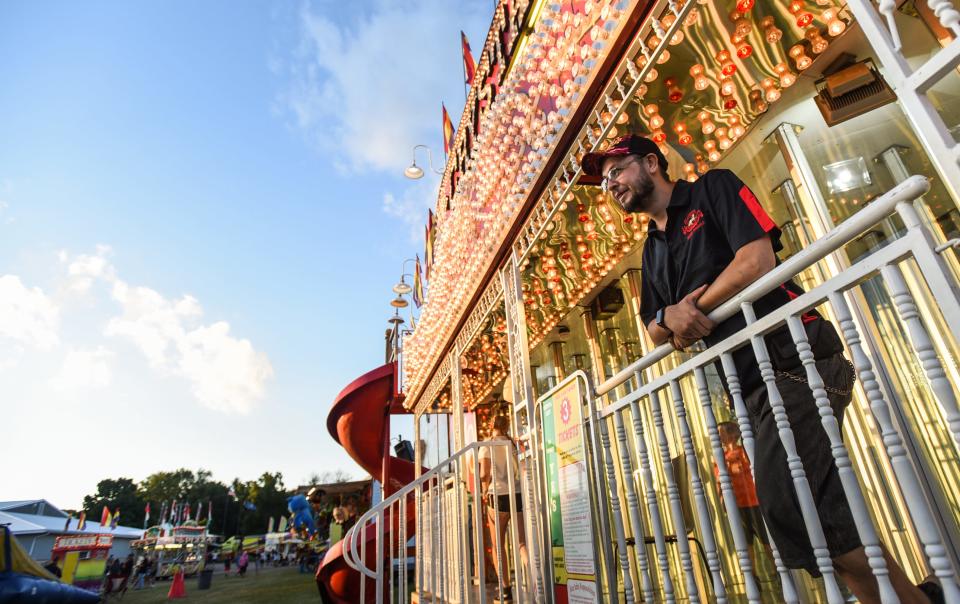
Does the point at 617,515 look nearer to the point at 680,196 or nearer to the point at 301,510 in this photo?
the point at 680,196

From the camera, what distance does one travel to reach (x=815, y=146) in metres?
4.31

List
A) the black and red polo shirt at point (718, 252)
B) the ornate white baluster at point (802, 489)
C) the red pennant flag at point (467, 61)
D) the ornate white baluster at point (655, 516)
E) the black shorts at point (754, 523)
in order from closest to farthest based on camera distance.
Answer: the ornate white baluster at point (802, 489) → the black and red polo shirt at point (718, 252) → the ornate white baluster at point (655, 516) → the black shorts at point (754, 523) → the red pennant flag at point (467, 61)

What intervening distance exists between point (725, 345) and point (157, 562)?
3604 cm

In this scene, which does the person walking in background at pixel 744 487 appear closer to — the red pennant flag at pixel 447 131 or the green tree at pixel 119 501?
the red pennant flag at pixel 447 131

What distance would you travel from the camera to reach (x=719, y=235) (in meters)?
1.93

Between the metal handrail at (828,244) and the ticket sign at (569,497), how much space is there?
1421 mm

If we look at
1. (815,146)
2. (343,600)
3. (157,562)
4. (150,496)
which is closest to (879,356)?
(815,146)

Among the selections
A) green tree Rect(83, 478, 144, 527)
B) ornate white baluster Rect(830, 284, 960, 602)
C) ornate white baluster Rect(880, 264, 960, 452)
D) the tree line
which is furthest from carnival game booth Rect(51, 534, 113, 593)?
green tree Rect(83, 478, 144, 527)

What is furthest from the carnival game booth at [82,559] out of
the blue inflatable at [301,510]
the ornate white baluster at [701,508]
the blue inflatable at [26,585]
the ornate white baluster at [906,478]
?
the ornate white baluster at [906,478]

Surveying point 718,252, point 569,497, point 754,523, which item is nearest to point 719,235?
point 718,252

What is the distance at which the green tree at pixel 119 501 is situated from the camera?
60.6m

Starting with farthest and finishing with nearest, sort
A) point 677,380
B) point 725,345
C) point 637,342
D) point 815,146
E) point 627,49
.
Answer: point 637,342, point 815,146, point 627,49, point 677,380, point 725,345

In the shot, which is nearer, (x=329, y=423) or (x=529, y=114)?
(x=529, y=114)

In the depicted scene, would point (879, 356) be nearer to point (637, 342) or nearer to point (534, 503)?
point (534, 503)
